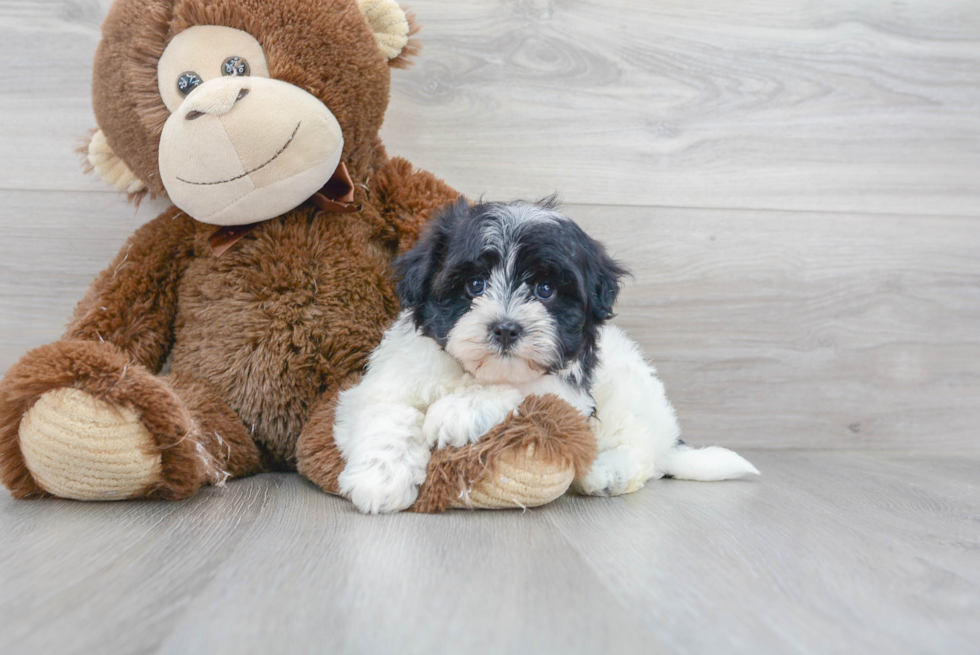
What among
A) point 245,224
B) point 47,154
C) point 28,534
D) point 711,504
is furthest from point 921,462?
point 47,154

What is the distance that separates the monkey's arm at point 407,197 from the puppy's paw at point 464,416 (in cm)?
45

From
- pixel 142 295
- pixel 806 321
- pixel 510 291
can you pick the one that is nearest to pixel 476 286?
pixel 510 291

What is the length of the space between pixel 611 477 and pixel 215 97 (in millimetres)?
1084

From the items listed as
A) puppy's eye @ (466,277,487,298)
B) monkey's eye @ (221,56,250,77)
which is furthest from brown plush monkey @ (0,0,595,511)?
puppy's eye @ (466,277,487,298)

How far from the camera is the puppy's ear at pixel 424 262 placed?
4.52 ft

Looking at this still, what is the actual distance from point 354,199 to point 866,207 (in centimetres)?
147

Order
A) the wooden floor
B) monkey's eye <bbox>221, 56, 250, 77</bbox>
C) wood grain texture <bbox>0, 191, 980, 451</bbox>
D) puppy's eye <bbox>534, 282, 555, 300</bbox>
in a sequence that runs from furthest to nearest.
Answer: wood grain texture <bbox>0, 191, 980, 451</bbox> < the wooden floor < monkey's eye <bbox>221, 56, 250, 77</bbox> < puppy's eye <bbox>534, 282, 555, 300</bbox>

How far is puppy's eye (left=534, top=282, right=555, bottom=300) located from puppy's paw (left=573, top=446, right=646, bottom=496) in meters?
0.37

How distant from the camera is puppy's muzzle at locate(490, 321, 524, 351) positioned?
1.26 metres

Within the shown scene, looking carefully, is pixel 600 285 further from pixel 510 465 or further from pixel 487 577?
pixel 487 577

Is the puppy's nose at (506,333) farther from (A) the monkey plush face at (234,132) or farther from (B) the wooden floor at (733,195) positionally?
(A) the monkey plush face at (234,132)

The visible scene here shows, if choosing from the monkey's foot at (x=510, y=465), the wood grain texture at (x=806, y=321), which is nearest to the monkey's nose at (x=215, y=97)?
the monkey's foot at (x=510, y=465)

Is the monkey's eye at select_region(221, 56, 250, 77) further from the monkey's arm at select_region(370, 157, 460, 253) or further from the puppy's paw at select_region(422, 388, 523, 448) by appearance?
the puppy's paw at select_region(422, 388, 523, 448)

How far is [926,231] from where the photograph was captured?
2.11 meters
